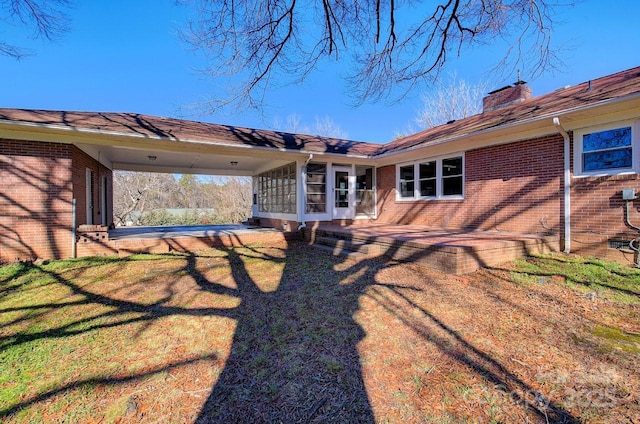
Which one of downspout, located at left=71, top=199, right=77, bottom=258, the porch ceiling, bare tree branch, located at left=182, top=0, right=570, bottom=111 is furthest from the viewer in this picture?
the porch ceiling

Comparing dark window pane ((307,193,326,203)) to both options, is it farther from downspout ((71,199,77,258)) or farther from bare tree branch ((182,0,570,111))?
downspout ((71,199,77,258))

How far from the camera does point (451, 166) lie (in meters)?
9.08

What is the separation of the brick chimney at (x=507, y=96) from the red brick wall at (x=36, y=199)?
12.2 metres

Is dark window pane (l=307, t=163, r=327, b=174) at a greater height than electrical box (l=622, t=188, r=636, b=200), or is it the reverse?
dark window pane (l=307, t=163, r=327, b=174)

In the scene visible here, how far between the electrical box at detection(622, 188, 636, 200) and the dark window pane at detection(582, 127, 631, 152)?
0.90 m

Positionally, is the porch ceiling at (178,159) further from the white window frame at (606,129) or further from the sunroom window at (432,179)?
the white window frame at (606,129)

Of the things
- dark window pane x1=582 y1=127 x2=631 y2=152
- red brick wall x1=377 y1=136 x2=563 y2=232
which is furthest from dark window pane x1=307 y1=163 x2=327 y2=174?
dark window pane x1=582 y1=127 x2=631 y2=152

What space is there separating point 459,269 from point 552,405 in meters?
3.07

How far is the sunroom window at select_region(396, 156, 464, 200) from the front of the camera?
8922 millimetres

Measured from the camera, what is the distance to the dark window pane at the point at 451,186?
8852 mm

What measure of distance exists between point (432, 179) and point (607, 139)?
4.25 meters

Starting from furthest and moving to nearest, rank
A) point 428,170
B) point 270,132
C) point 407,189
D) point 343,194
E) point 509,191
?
point 270,132
point 343,194
point 407,189
point 428,170
point 509,191

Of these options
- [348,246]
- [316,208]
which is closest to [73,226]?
[348,246]

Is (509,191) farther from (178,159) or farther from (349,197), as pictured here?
(178,159)
